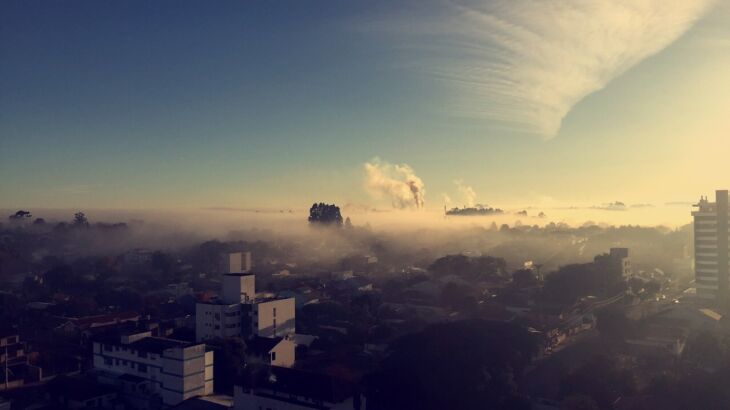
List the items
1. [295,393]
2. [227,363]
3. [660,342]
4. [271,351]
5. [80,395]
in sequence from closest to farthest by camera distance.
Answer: [295,393]
[80,395]
[227,363]
[271,351]
[660,342]

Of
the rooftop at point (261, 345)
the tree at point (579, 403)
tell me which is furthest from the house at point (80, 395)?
the tree at point (579, 403)

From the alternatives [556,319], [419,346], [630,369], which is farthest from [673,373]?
[556,319]

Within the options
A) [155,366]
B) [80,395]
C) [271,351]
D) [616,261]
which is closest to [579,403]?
[271,351]

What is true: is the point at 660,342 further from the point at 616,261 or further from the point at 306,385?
the point at 616,261

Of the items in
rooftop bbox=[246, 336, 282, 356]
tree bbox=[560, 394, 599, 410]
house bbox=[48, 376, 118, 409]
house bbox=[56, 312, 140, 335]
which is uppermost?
rooftop bbox=[246, 336, 282, 356]

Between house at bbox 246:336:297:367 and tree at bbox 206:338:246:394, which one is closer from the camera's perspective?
tree at bbox 206:338:246:394

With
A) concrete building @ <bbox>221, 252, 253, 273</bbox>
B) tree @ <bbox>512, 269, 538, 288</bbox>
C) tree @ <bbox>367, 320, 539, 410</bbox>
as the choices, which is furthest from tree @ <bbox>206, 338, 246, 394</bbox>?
tree @ <bbox>512, 269, 538, 288</bbox>

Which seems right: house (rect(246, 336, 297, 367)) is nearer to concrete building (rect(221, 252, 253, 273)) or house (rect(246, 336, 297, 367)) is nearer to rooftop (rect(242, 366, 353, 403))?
rooftop (rect(242, 366, 353, 403))
